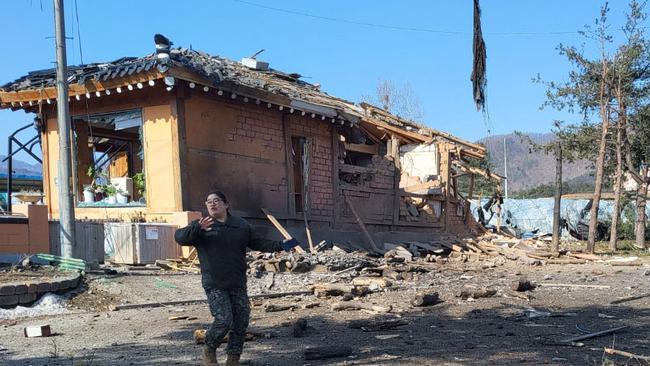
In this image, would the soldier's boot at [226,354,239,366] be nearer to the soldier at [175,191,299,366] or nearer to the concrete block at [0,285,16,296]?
the soldier at [175,191,299,366]

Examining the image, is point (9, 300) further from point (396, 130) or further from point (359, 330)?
point (396, 130)

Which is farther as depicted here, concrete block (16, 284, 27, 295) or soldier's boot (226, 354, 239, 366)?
concrete block (16, 284, 27, 295)

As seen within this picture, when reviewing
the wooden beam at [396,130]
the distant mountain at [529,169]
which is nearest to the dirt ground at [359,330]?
the wooden beam at [396,130]

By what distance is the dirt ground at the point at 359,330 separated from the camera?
20.3 ft

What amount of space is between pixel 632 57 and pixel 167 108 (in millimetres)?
17933

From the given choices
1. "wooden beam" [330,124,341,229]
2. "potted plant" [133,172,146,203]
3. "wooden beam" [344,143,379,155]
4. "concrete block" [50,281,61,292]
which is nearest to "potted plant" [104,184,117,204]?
"potted plant" [133,172,146,203]

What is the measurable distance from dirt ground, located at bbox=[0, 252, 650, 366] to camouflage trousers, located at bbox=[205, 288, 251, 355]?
476 millimetres

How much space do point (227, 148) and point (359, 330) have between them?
309 inches

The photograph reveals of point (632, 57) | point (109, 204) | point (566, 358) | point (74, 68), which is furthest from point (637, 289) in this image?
point (632, 57)

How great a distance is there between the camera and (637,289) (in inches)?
442

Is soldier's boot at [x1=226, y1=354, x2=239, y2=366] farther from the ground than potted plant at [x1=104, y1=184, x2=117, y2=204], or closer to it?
closer to it

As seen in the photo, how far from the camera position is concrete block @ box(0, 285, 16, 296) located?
29.1 ft

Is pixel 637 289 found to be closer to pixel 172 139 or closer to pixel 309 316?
pixel 309 316

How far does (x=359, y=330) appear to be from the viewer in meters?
7.68
